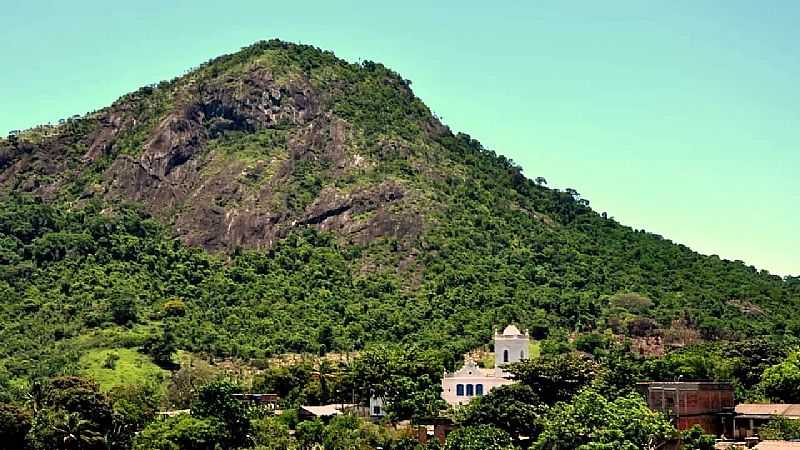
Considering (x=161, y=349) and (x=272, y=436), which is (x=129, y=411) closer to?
(x=272, y=436)

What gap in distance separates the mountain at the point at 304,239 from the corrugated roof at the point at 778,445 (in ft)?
146

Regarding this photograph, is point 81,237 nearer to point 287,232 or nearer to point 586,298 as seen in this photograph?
point 287,232

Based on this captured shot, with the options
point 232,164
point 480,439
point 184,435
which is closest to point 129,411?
point 184,435

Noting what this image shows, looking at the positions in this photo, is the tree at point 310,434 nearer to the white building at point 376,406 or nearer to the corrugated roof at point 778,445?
the white building at point 376,406

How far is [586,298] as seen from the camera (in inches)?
4990

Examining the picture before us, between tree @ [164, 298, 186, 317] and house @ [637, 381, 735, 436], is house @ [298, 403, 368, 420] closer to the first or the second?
house @ [637, 381, 735, 436]

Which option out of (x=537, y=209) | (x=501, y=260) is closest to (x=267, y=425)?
(x=501, y=260)

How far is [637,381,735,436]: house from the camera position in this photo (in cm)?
6969

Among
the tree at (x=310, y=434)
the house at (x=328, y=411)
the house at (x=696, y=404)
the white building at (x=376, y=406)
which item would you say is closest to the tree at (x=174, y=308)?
the house at (x=328, y=411)

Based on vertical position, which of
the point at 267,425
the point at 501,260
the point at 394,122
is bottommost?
the point at 267,425

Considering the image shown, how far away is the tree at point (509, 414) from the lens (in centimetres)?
7075

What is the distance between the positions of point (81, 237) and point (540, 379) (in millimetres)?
75202

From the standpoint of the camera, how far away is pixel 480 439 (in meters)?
65.4

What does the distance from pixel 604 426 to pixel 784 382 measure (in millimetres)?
19748
